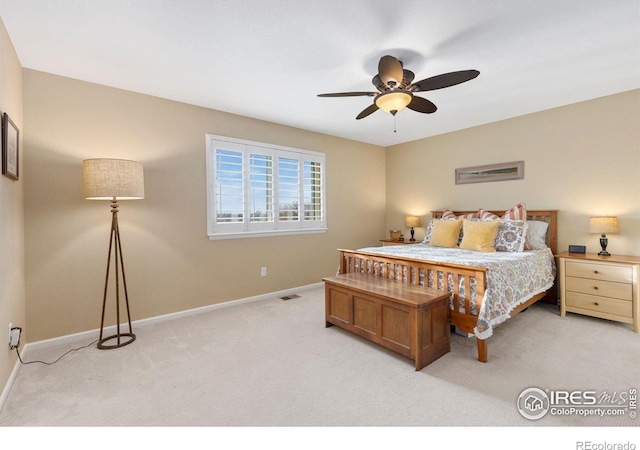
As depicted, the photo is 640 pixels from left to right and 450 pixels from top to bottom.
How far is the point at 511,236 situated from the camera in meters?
3.62

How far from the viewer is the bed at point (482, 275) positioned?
239 centimetres

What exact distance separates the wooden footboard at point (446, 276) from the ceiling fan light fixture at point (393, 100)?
4.57 feet

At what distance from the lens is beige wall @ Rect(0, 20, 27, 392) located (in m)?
2.04

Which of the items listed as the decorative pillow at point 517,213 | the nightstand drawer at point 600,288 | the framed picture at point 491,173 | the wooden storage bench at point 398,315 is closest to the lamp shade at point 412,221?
the framed picture at point 491,173

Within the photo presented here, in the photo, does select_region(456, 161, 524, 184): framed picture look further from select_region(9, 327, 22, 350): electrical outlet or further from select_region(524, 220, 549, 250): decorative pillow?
select_region(9, 327, 22, 350): electrical outlet

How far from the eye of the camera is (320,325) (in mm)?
3213

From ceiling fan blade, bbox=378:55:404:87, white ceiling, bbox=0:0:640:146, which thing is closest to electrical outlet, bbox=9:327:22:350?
white ceiling, bbox=0:0:640:146

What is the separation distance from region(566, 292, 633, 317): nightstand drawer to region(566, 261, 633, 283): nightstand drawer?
0.69 feet

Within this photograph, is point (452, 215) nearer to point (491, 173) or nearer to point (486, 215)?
point (486, 215)

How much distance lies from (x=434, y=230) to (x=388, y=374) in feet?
8.53

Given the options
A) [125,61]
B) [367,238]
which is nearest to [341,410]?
[125,61]

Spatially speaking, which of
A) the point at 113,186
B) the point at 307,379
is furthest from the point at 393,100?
the point at 113,186

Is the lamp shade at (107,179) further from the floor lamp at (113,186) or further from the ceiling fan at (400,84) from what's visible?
the ceiling fan at (400,84)

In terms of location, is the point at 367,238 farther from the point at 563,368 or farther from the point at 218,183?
the point at 563,368
